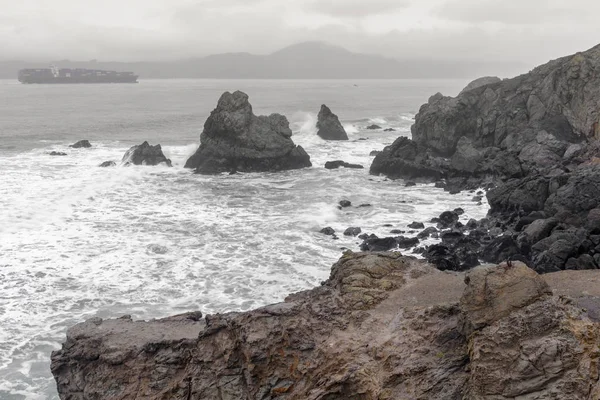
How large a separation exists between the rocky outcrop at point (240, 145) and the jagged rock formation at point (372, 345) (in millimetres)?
34668

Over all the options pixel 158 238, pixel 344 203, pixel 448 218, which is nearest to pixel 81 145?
pixel 344 203

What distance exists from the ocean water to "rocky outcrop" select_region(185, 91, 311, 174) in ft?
6.35

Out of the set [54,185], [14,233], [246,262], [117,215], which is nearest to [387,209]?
[246,262]

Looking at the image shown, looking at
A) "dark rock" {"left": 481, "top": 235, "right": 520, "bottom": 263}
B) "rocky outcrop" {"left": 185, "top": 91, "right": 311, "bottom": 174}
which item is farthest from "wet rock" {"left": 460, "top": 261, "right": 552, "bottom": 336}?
"rocky outcrop" {"left": 185, "top": 91, "right": 311, "bottom": 174}

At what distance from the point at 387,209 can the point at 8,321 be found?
22.5m

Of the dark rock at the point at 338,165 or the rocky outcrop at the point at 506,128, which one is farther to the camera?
the dark rock at the point at 338,165

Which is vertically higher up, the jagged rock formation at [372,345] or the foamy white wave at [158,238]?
the jagged rock formation at [372,345]

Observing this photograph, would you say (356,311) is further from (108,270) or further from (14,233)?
(14,233)

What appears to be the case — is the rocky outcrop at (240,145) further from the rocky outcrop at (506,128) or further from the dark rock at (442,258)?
the dark rock at (442,258)

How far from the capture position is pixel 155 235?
28609 mm

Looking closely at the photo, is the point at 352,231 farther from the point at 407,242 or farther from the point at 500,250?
the point at 500,250

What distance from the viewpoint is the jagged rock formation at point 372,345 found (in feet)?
33.3

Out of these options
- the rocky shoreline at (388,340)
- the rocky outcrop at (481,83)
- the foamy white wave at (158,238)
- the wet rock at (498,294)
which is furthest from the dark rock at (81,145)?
the wet rock at (498,294)

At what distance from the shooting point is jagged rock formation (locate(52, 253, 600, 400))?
10164 millimetres
